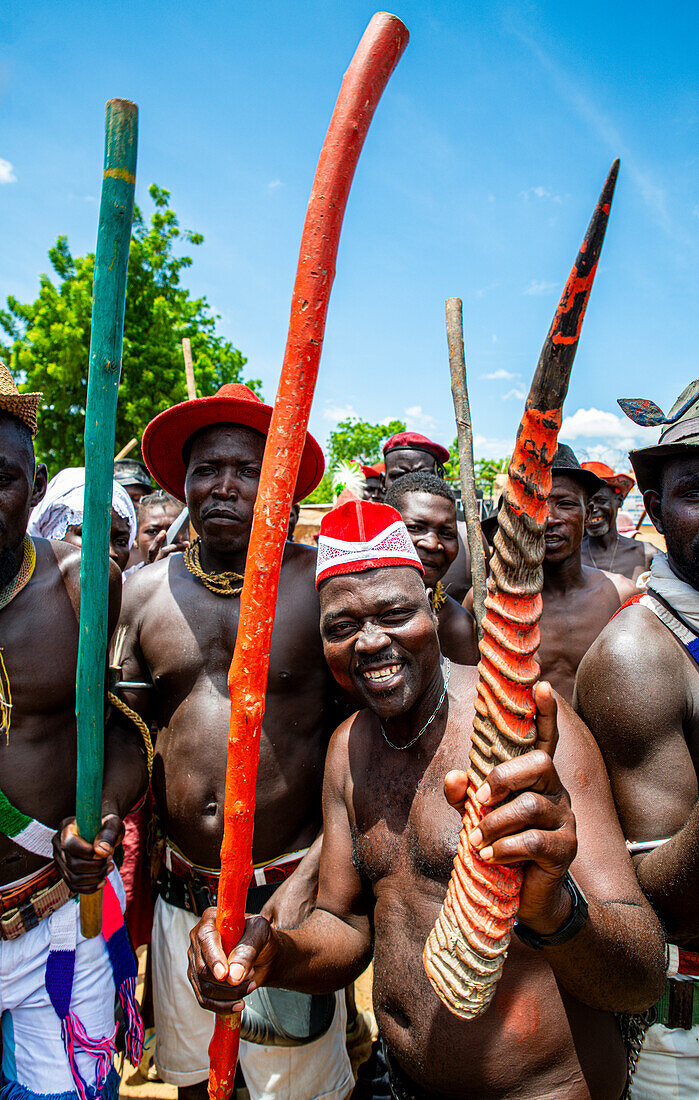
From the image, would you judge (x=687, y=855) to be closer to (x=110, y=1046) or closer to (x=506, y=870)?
(x=506, y=870)

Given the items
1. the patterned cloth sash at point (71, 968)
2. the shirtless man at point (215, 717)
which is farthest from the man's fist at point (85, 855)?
the shirtless man at point (215, 717)

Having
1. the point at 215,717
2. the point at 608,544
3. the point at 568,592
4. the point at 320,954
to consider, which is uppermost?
the point at 608,544

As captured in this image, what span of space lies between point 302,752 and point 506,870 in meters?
1.75

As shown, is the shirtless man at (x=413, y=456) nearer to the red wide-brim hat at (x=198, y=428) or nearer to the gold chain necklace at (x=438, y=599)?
the gold chain necklace at (x=438, y=599)

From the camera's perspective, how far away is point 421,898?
5.92 feet

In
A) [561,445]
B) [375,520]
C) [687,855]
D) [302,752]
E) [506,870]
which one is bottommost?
[302,752]

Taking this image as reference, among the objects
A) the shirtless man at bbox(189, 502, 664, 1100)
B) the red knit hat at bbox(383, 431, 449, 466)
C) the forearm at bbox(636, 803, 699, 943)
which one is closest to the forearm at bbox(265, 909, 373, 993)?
the shirtless man at bbox(189, 502, 664, 1100)

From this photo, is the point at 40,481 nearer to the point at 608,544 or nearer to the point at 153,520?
the point at 153,520

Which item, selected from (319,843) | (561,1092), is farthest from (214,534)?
(561,1092)

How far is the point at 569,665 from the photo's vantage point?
3873 mm

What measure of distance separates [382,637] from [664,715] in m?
0.83

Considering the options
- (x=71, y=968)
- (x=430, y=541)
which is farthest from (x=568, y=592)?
(x=71, y=968)

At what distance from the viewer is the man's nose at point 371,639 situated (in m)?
1.86

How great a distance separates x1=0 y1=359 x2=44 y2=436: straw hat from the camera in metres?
2.15
